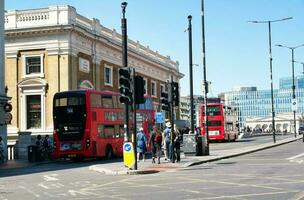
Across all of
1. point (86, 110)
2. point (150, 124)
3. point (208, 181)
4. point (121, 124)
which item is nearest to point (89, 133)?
point (86, 110)

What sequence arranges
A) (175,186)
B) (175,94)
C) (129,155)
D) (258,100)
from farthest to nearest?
(258,100) < (175,94) < (129,155) < (175,186)

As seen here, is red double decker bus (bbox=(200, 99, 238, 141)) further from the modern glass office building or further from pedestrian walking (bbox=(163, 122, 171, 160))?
the modern glass office building

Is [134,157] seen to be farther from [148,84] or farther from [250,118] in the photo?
[250,118]

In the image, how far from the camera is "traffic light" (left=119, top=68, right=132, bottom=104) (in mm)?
21750

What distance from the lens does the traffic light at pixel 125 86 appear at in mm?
21750

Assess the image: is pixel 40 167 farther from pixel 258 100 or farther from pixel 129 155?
pixel 258 100

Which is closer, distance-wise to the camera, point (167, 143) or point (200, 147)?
point (167, 143)

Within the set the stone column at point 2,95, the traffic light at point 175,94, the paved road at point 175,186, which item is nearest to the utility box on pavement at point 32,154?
the stone column at point 2,95

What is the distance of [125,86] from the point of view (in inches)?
860

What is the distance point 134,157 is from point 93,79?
98.9 feet

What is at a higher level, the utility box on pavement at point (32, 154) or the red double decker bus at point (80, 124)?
the red double decker bus at point (80, 124)

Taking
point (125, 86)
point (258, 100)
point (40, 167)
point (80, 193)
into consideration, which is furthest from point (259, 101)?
point (80, 193)

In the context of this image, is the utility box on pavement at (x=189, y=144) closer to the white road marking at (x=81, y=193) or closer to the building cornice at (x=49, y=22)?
the white road marking at (x=81, y=193)

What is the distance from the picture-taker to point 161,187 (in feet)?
53.0
